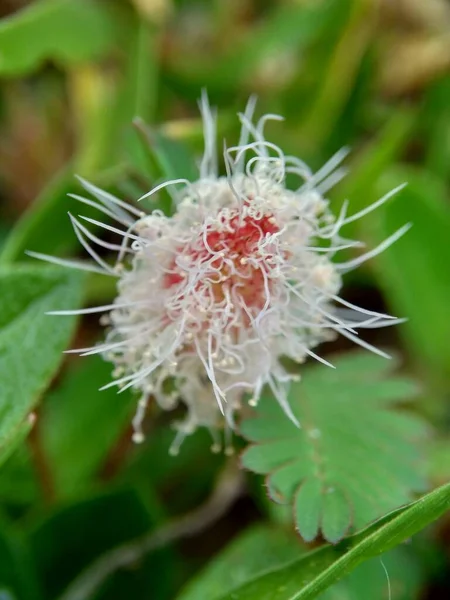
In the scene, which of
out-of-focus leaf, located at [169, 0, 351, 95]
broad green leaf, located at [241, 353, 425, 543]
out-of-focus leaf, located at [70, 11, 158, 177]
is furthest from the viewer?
out-of-focus leaf, located at [169, 0, 351, 95]

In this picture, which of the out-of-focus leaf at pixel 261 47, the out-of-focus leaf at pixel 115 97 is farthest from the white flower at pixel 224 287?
the out-of-focus leaf at pixel 261 47

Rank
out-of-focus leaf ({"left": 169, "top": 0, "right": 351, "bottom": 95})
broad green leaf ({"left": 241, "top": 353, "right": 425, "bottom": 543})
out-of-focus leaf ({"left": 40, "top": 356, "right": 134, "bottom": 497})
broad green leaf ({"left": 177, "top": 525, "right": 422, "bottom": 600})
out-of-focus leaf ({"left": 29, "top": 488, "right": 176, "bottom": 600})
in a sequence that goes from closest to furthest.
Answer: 1. broad green leaf ({"left": 241, "top": 353, "right": 425, "bottom": 543})
2. broad green leaf ({"left": 177, "top": 525, "right": 422, "bottom": 600})
3. out-of-focus leaf ({"left": 29, "top": 488, "right": 176, "bottom": 600})
4. out-of-focus leaf ({"left": 40, "top": 356, "right": 134, "bottom": 497})
5. out-of-focus leaf ({"left": 169, "top": 0, "right": 351, "bottom": 95})

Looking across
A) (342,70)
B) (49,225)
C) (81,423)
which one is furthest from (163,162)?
(342,70)

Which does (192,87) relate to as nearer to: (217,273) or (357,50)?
(357,50)

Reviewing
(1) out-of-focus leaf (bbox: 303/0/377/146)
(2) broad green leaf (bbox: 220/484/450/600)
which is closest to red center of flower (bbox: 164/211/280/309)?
(2) broad green leaf (bbox: 220/484/450/600)

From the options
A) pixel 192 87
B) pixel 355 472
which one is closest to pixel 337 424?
pixel 355 472

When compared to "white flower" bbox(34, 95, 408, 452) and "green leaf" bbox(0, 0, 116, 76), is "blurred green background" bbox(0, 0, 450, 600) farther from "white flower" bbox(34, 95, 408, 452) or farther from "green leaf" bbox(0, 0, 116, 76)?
"white flower" bbox(34, 95, 408, 452)
